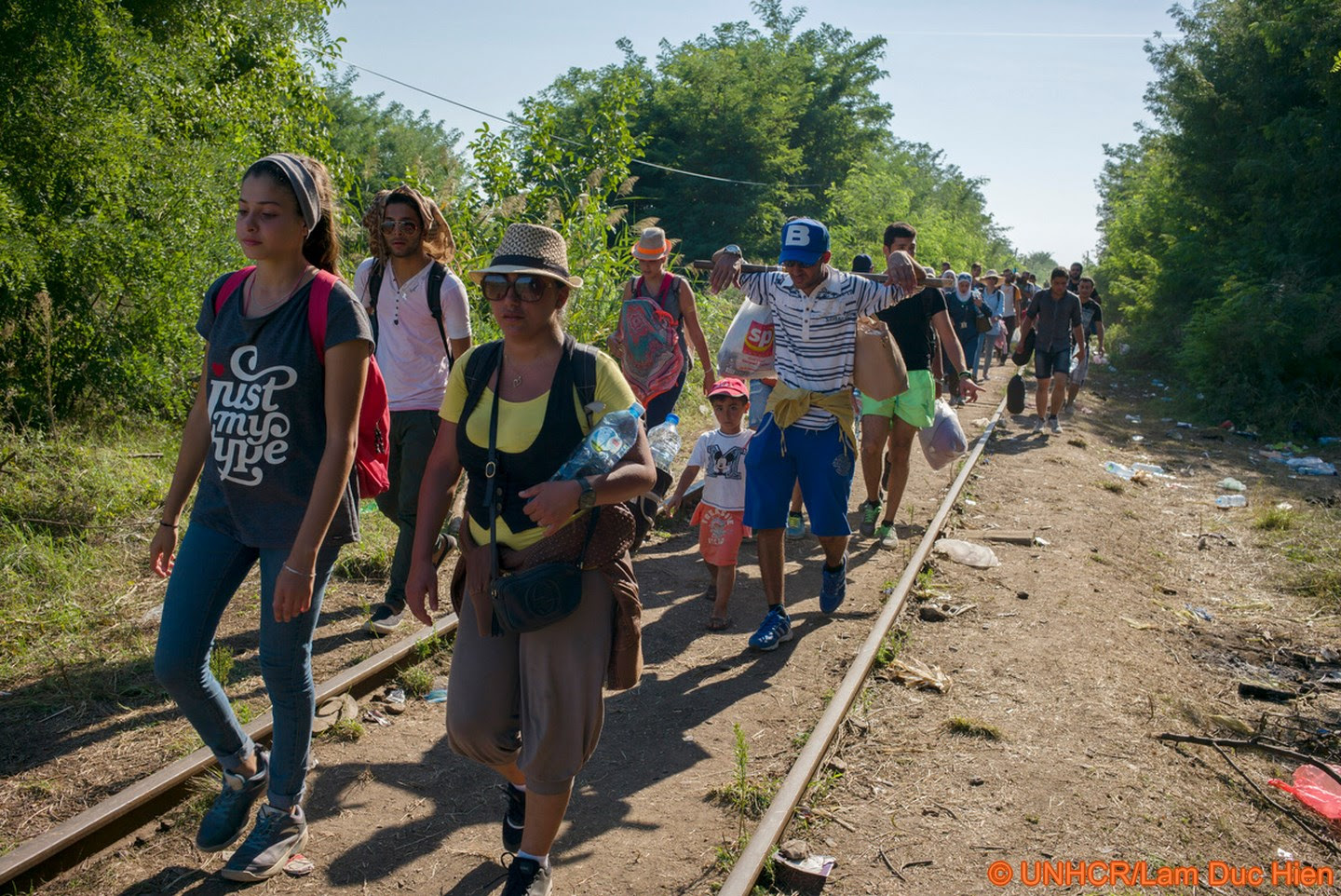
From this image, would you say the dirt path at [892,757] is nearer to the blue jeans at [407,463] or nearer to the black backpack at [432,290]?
the blue jeans at [407,463]

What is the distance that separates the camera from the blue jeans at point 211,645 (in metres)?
3.46

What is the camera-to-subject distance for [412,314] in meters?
5.56

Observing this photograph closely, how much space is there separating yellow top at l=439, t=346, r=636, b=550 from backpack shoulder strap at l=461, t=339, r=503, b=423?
18 mm

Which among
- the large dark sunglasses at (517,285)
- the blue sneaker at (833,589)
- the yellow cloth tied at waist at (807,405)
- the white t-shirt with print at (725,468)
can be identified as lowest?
the blue sneaker at (833,589)

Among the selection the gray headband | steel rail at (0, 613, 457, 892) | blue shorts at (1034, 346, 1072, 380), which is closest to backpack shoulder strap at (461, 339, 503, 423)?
the gray headband

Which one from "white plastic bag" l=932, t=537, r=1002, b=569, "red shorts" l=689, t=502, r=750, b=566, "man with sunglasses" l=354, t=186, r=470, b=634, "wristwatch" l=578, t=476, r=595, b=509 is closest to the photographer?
"wristwatch" l=578, t=476, r=595, b=509

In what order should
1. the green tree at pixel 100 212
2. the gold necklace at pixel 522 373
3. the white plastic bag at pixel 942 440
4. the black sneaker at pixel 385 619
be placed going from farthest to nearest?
1. the white plastic bag at pixel 942 440
2. the green tree at pixel 100 212
3. the black sneaker at pixel 385 619
4. the gold necklace at pixel 522 373

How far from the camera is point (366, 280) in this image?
5.73 m

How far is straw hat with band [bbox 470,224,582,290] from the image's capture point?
321 centimetres

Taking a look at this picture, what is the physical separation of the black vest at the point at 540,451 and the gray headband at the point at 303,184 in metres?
0.80

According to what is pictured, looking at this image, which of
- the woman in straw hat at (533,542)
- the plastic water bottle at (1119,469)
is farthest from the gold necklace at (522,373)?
the plastic water bottle at (1119,469)

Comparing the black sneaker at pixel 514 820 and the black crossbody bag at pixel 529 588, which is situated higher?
the black crossbody bag at pixel 529 588

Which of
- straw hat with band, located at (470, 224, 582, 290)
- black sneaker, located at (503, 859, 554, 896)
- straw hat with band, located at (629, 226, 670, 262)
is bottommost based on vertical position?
black sneaker, located at (503, 859, 554, 896)

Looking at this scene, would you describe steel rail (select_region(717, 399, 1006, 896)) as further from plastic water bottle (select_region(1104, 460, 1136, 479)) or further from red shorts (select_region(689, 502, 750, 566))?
plastic water bottle (select_region(1104, 460, 1136, 479))
